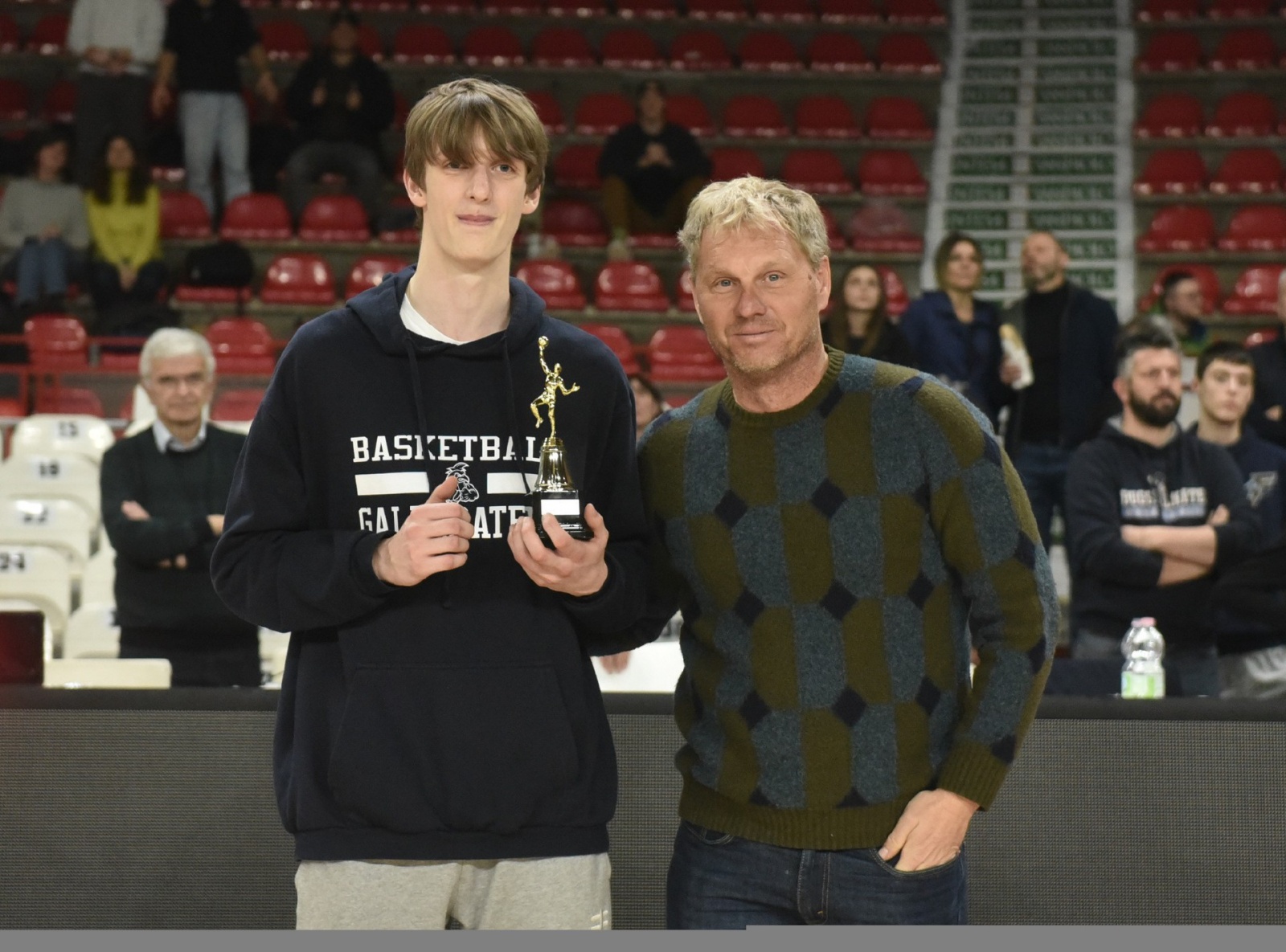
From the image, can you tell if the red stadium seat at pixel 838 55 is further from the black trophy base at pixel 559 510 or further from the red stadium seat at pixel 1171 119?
the black trophy base at pixel 559 510

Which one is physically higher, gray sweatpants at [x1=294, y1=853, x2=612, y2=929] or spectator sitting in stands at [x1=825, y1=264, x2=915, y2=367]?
spectator sitting in stands at [x1=825, y1=264, x2=915, y2=367]

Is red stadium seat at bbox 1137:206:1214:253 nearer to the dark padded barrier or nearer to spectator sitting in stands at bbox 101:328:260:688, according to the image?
spectator sitting in stands at bbox 101:328:260:688

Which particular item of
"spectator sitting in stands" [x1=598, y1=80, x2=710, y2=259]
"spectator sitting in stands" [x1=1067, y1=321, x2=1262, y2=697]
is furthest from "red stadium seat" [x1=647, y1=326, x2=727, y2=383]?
"spectator sitting in stands" [x1=1067, y1=321, x2=1262, y2=697]

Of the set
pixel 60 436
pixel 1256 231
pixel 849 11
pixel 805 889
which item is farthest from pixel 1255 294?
pixel 805 889

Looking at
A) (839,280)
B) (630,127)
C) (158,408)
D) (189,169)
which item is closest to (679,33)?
(630,127)

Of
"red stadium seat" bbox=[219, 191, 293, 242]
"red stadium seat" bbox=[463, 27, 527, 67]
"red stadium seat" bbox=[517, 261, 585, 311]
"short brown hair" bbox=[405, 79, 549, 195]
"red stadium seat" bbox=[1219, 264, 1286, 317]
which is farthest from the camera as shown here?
"red stadium seat" bbox=[463, 27, 527, 67]

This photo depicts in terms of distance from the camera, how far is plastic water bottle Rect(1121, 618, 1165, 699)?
365 centimetres

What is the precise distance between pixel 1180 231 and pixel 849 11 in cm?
362

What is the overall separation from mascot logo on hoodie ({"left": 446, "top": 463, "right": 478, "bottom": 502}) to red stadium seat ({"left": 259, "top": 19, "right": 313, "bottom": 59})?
36.3 feet

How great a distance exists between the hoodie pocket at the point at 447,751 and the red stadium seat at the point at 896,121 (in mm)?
10845

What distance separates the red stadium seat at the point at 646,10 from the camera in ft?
42.8

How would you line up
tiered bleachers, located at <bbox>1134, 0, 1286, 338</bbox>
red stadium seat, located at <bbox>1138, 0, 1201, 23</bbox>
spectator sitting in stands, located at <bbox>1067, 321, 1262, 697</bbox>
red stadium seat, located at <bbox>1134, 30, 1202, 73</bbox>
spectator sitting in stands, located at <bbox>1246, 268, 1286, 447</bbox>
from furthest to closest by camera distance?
red stadium seat, located at <bbox>1138, 0, 1201, 23</bbox>, red stadium seat, located at <bbox>1134, 30, 1202, 73</bbox>, tiered bleachers, located at <bbox>1134, 0, 1286, 338</bbox>, spectator sitting in stands, located at <bbox>1246, 268, 1286, 447</bbox>, spectator sitting in stands, located at <bbox>1067, 321, 1262, 697</bbox>

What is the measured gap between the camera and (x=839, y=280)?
24.7ft

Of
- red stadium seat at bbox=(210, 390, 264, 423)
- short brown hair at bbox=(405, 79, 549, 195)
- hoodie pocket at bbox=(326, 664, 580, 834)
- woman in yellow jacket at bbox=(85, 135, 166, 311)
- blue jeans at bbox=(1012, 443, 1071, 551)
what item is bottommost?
hoodie pocket at bbox=(326, 664, 580, 834)
